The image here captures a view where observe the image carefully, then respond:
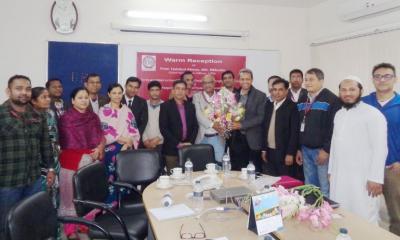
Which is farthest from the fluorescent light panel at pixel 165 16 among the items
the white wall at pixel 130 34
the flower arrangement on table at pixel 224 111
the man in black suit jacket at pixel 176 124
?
the flower arrangement on table at pixel 224 111

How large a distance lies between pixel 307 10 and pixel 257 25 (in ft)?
3.16

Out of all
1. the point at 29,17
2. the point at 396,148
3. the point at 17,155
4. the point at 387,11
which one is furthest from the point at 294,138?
the point at 29,17

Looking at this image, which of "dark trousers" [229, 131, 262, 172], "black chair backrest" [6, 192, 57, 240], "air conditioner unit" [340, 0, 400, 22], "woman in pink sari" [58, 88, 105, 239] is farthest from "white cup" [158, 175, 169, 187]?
"air conditioner unit" [340, 0, 400, 22]

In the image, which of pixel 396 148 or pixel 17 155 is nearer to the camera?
pixel 17 155

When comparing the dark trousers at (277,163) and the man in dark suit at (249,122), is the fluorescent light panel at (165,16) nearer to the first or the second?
the man in dark suit at (249,122)

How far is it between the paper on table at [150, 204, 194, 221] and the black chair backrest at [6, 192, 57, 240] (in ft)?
1.92

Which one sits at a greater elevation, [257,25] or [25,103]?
[257,25]

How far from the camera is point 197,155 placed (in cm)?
350

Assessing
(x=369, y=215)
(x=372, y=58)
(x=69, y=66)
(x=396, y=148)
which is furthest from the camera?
(x=69, y=66)

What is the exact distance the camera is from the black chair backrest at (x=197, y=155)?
343cm

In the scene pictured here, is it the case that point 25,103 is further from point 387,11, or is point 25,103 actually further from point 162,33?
point 387,11

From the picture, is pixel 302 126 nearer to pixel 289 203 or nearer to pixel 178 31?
pixel 289 203

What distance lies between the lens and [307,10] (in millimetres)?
5805

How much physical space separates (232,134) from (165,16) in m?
2.21
